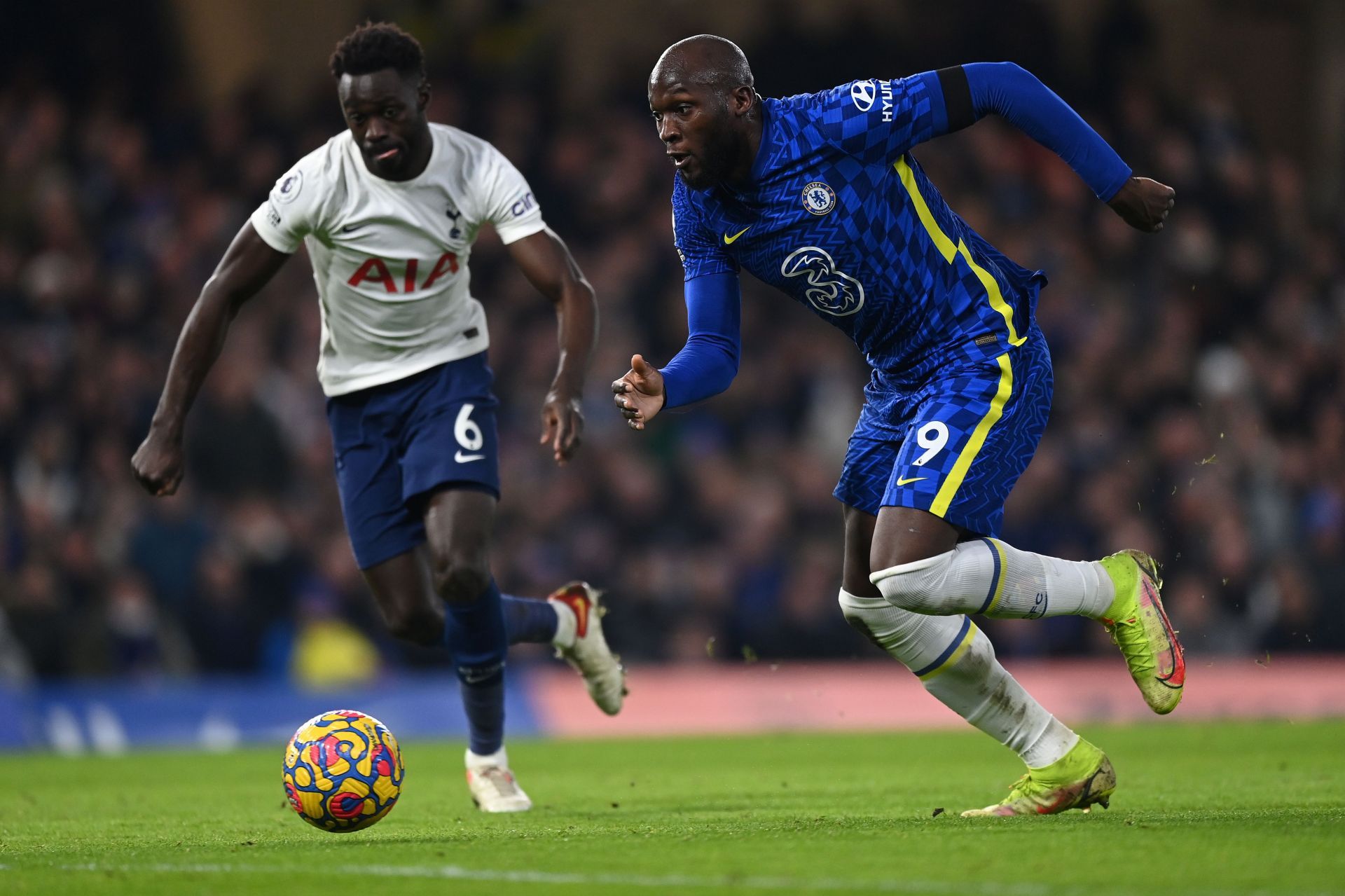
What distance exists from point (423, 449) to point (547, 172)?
32.3 ft

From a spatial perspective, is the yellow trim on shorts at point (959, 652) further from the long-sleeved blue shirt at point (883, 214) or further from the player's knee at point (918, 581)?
the long-sleeved blue shirt at point (883, 214)

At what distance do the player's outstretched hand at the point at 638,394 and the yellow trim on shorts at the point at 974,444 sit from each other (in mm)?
887

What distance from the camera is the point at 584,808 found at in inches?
268

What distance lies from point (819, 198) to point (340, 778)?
231 centimetres

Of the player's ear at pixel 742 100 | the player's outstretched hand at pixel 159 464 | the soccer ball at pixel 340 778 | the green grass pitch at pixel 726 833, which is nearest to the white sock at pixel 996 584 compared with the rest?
the green grass pitch at pixel 726 833

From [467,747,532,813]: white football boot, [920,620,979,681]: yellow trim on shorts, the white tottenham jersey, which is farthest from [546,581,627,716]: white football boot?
[920,620,979,681]: yellow trim on shorts

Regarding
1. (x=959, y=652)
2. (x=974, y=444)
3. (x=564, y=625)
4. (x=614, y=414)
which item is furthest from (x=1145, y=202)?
(x=614, y=414)

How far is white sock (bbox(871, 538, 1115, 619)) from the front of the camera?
5.27 m

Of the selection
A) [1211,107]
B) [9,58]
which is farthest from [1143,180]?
[9,58]

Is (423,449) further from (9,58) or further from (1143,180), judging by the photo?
(9,58)

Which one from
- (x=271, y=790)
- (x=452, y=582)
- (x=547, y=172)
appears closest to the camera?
(x=452, y=582)

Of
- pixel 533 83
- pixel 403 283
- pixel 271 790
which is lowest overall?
pixel 271 790

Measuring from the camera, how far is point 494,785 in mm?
6793

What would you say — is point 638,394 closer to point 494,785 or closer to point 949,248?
point 949,248
